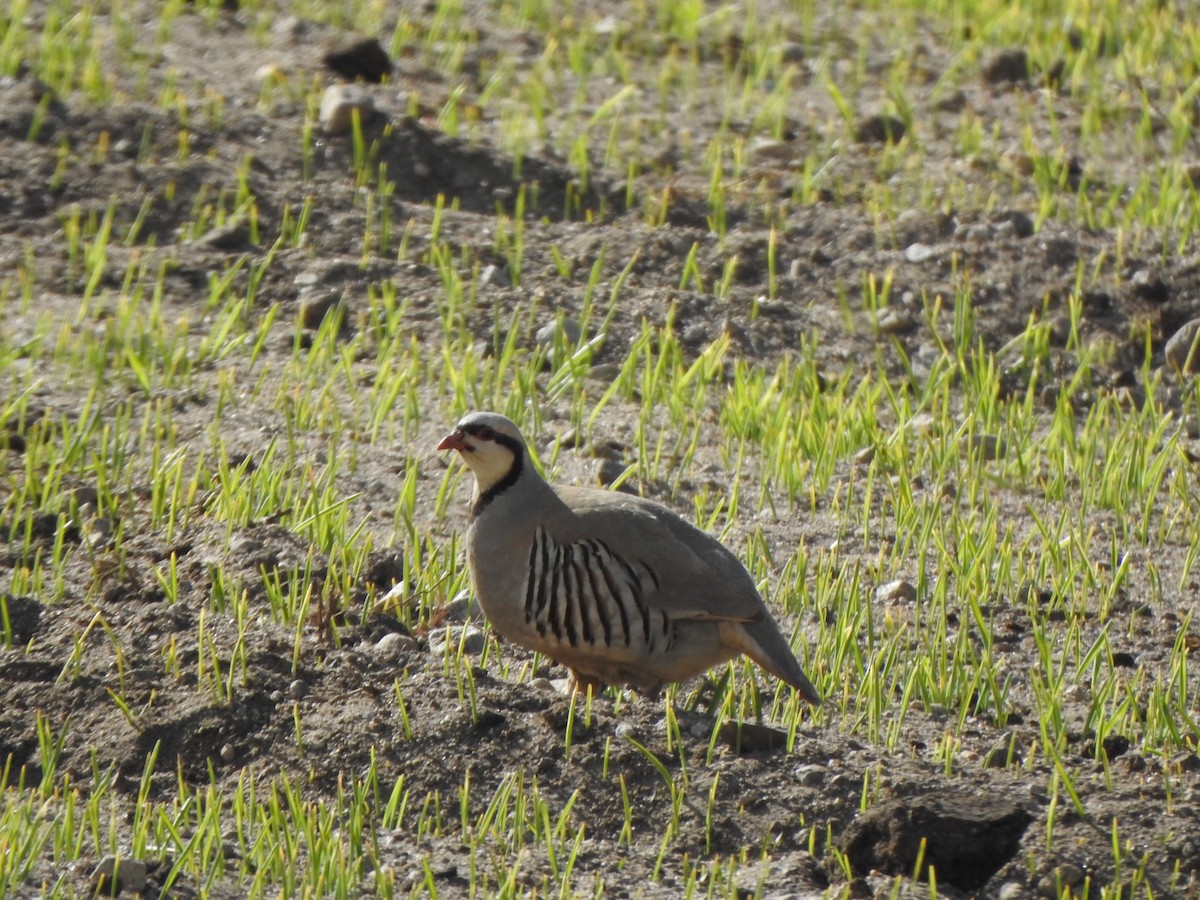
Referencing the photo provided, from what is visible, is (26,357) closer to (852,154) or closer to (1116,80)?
(852,154)

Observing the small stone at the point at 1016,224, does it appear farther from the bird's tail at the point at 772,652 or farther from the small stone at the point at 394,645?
the small stone at the point at 394,645

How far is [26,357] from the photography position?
6.74 m

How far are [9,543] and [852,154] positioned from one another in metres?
4.58

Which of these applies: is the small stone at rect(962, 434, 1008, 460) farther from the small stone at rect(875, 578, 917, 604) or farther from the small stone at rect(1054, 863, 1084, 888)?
the small stone at rect(1054, 863, 1084, 888)

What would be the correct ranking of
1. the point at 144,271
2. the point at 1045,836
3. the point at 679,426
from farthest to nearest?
1. the point at 144,271
2. the point at 679,426
3. the point at 1045,836

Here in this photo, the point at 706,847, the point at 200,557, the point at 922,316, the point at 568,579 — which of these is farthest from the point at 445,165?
the point at 706,847

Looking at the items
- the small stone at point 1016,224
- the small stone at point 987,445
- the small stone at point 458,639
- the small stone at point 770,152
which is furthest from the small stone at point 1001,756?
the small stone at point 770,152

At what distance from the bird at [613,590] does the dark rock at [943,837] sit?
685 mm

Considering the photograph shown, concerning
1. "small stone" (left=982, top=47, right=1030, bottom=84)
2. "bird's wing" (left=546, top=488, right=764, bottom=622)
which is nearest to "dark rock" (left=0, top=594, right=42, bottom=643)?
"bird's wing" (left=546, top=488, right=764, bottom=622)

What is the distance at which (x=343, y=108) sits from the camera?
838 centimetres

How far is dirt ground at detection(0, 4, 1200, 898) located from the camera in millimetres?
4172

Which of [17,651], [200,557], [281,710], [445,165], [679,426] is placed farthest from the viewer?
[445,165]

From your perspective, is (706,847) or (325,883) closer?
(325,883)

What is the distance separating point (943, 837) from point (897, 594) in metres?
1.62
